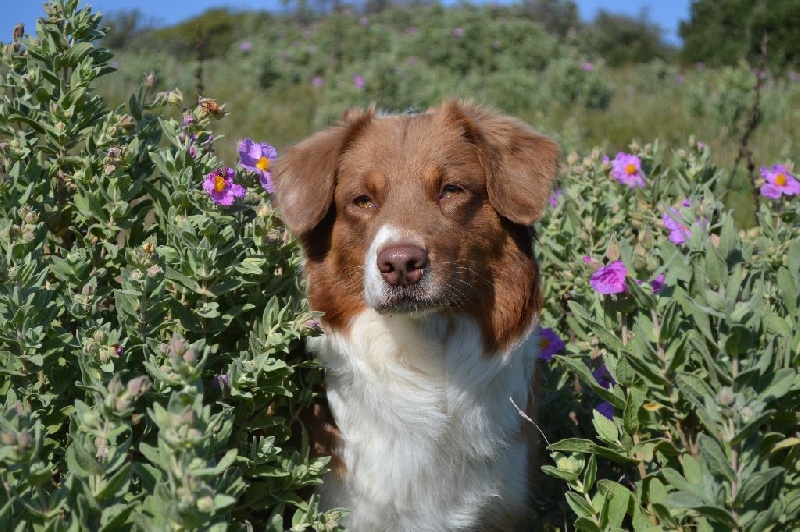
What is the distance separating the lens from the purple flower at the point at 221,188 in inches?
119

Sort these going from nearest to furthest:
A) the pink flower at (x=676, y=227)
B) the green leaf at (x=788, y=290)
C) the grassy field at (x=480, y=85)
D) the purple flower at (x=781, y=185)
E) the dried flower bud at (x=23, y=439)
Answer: the dried flower bud at (x=23, y=439), the green leaf at (x=788, y=290), the pink flower at (x=676, y=227), the purple flower at (x=781, y=185), the grassy field at (x=480, y=85)

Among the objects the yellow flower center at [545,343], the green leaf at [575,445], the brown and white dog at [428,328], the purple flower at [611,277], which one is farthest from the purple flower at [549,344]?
the purple flower at [611,277]

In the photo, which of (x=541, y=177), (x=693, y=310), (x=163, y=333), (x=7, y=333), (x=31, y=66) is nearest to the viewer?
(x=693, y=310)

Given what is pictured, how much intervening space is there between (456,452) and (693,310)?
4.10 ft

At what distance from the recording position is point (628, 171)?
15.8 ft

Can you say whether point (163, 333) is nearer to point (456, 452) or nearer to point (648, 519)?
point (456, 452)

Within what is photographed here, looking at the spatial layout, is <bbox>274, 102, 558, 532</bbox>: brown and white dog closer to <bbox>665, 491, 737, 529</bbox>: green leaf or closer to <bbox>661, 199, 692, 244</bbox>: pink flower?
<bbox>661, 199, 692, 244</bbox>: pink flower

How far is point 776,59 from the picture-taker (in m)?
15.1

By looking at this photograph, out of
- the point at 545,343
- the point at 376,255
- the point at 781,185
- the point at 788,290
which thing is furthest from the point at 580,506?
the point at 781,185

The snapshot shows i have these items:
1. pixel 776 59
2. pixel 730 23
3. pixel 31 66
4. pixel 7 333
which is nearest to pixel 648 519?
pixel 7 333

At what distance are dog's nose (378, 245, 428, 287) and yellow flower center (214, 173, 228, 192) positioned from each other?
0.58 metres

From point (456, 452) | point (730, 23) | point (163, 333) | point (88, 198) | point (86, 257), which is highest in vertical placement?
point (730, 23)

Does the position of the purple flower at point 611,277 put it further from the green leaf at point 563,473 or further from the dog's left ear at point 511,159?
the dog's left ear at point 511,159

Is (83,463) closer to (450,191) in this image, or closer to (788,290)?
(450,191)
